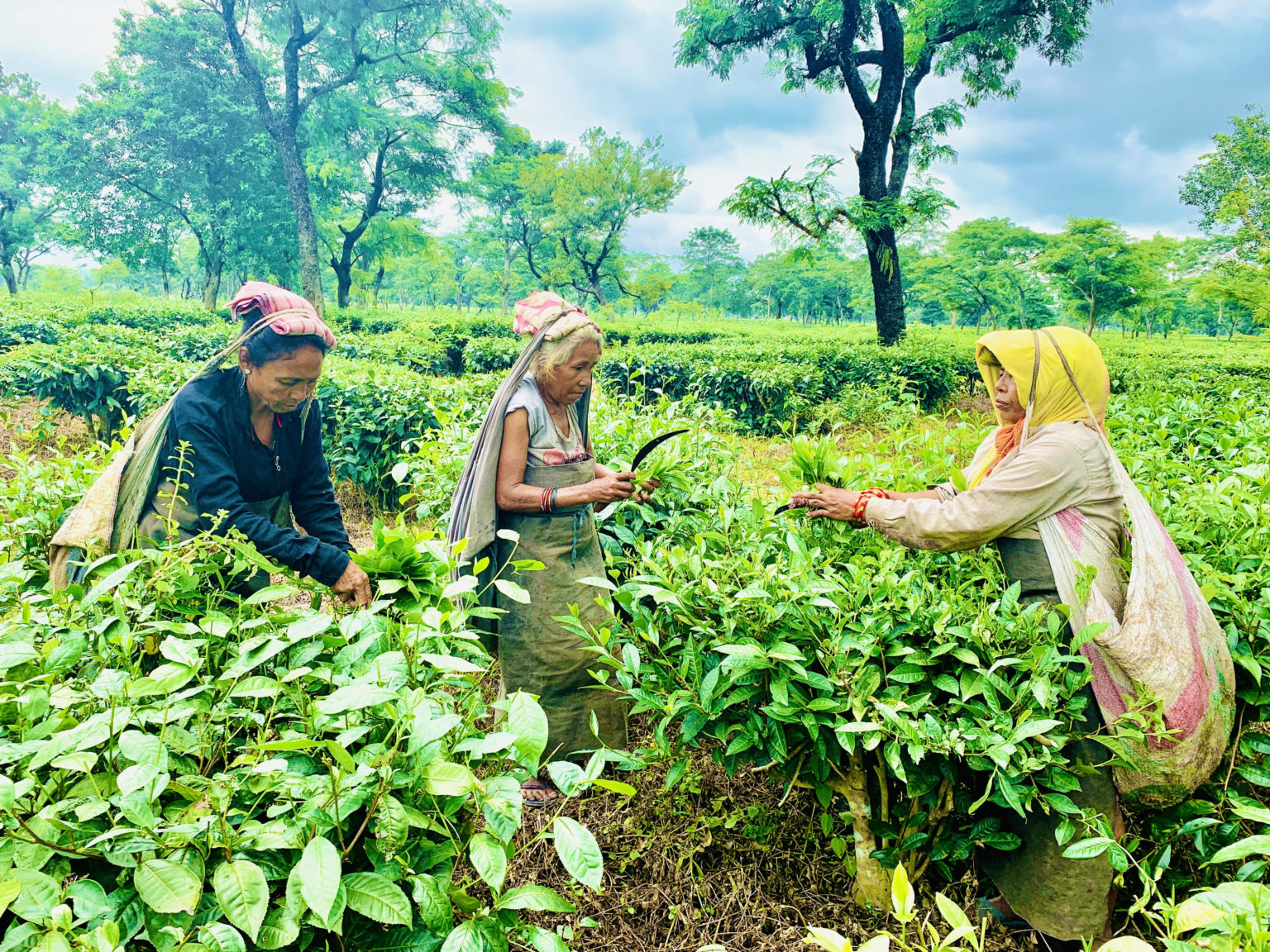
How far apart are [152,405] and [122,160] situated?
1127 inches

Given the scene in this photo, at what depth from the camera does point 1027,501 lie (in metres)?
1.79

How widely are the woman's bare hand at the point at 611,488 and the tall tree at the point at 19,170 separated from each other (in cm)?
4068

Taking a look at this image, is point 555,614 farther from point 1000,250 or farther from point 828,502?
point 1000,250

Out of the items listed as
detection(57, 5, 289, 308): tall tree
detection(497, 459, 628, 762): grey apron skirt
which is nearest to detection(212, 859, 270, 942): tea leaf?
detection(497, 459, 628, 762): grey apron skirt

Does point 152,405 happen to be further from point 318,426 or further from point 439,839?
point 439,839

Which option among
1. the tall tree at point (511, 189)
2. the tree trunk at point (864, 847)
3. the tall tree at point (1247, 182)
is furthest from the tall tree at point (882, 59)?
the tall tree at point (511, 189)

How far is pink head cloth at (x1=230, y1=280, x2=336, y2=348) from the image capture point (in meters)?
2.02

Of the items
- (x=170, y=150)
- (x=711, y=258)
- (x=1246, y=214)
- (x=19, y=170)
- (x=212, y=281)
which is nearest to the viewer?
(x=1246, y=214)

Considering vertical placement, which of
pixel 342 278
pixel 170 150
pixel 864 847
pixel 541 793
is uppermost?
pixel 170 150

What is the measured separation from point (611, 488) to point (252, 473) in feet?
3.93

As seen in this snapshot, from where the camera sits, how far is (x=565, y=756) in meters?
2.53

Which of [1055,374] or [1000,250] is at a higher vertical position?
[1000,250]

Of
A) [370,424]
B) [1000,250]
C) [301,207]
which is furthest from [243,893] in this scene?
[1000,250]

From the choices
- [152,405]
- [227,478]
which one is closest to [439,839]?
[227,478]
